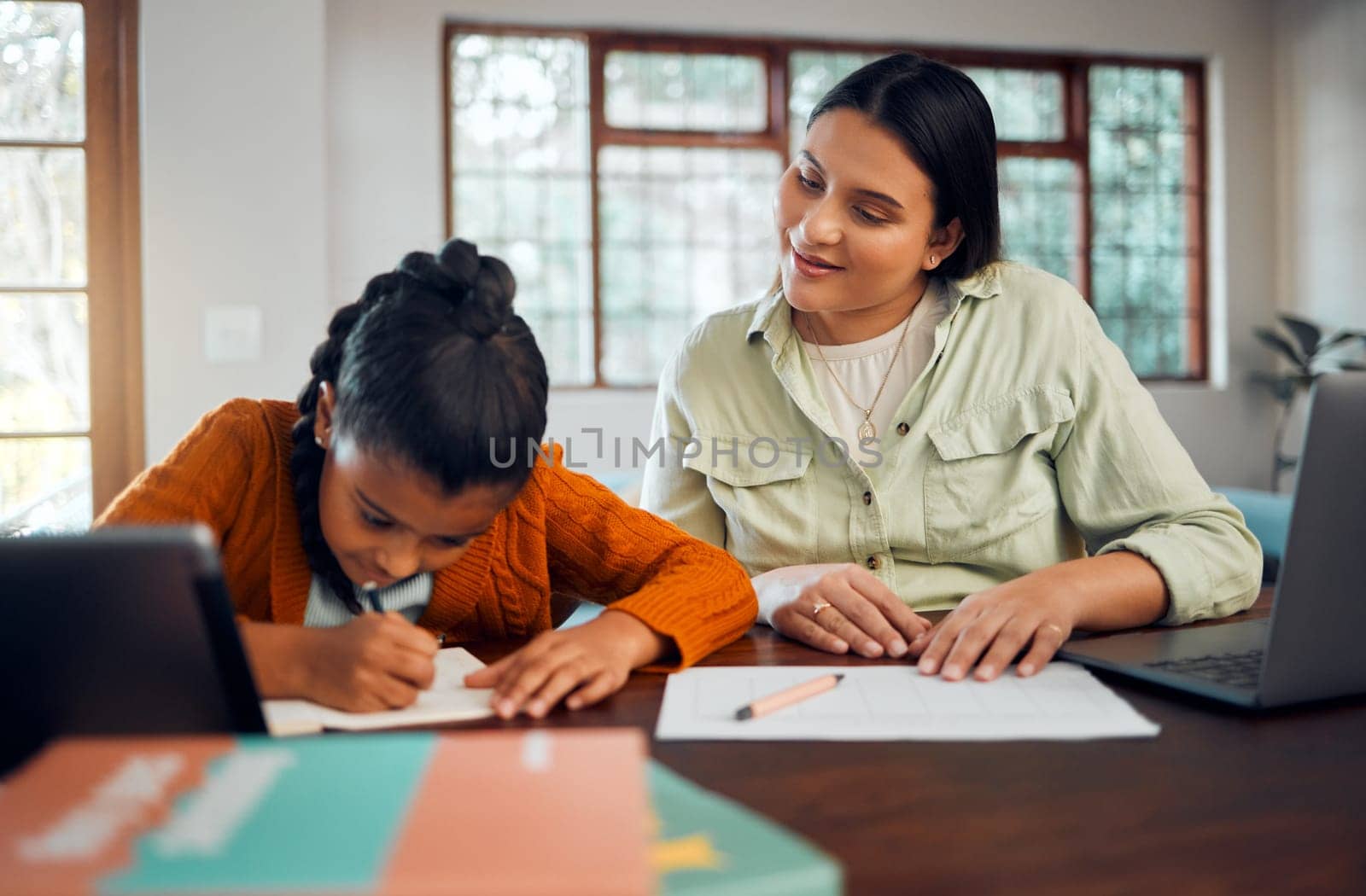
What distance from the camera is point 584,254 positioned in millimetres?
4707

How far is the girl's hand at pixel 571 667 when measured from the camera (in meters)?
0.85

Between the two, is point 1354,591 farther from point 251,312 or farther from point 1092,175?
point 1092,175

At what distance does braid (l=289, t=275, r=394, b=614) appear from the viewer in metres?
1.06

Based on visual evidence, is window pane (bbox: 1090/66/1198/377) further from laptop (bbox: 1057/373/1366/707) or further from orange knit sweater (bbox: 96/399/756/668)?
laptop (bbox: 1057/373/1366/707)

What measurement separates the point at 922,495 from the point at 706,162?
3.59 metres

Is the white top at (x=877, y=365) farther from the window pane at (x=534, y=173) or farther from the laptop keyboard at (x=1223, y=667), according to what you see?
the window pane at (x=534, y=173)

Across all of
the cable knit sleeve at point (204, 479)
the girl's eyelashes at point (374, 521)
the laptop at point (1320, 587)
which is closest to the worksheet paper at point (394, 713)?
the girl's eyelashes at point (374, 521)

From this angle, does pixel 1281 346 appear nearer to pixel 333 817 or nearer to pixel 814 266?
pixel 814 266

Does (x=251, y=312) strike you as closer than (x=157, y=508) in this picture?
No

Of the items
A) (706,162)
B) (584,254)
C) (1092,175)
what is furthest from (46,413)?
(1092,175)

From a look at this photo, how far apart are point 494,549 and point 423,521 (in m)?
0.21

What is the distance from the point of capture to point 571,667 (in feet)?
2.90

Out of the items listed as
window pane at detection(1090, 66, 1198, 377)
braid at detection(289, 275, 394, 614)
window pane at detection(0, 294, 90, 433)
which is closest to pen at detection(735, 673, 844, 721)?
braid at detection(289, 275, 394, 614)

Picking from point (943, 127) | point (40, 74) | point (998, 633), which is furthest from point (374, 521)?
point (40, 74)
